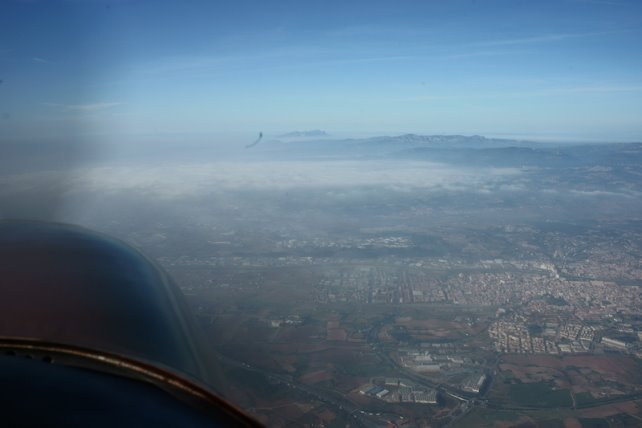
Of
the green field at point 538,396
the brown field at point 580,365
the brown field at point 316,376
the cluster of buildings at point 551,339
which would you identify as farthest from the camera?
the cluster of buildings at point 551,339

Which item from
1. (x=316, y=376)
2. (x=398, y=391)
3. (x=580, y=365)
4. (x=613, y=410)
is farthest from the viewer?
(x=580, y=365)

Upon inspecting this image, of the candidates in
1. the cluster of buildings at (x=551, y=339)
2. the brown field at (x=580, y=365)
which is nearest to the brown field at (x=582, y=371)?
the brown field at (x=580, y=365)

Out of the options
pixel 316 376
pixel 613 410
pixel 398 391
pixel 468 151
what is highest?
pixel 468 151

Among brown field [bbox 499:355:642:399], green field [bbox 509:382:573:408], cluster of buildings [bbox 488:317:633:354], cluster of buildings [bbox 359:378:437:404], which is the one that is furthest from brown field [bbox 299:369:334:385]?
cluster of buildings [bbox 488:317:633:354]

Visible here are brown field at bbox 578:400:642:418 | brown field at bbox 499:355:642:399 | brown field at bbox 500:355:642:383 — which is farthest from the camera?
brown field at bbox 500:355:642:383

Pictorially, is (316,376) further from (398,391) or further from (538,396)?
(538,396)

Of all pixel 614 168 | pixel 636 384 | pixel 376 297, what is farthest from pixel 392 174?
pixel 636 384

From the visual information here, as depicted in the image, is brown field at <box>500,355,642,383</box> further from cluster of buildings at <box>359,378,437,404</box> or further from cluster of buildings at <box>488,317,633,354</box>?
cluster of buildings at <box>359,378,437,404</box>

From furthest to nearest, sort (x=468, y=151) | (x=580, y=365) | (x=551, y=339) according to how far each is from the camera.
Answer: (x=468, y=151), (x=551, y=339), (x=580, y=365)

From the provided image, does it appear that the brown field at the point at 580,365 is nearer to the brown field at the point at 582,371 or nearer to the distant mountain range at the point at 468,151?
the brown field at the point at 582,371

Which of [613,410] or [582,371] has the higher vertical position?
[613,410]

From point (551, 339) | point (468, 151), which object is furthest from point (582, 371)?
point (468, 151)

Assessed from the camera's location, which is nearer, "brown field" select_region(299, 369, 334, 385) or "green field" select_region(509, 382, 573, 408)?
"green field" select_region(509, 382, 573, 408)
